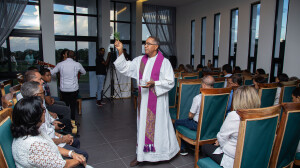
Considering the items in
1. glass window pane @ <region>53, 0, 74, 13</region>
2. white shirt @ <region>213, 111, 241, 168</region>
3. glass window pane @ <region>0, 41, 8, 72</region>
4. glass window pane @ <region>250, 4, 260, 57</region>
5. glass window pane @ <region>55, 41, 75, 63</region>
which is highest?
glass window pane @ <region>53, 0, 74, 13</region>

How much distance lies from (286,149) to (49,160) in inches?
75.2

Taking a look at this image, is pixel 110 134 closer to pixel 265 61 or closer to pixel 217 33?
pixel 265 61

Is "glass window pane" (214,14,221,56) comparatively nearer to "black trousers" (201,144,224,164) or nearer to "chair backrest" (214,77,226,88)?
"chair backrest" (214,77,226,88)

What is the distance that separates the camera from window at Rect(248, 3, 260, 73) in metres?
6.46

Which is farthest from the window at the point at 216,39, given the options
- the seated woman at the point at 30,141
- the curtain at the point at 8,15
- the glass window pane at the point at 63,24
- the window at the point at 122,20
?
the seated woman at the point at 30,141

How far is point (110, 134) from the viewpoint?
384 centimetres

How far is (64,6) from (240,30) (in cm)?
569

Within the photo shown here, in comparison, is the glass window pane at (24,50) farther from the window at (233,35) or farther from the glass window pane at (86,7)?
the window at (233,35)

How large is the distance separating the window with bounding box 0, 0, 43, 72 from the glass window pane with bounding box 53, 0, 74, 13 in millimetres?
610

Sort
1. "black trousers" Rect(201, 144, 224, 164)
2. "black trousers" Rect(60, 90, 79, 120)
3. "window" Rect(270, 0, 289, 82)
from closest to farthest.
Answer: "black trousers" Rect(201, 144, 224, 164), "black trousers" Rect(60, 90, 79, 120), "window" Rect(270, 0, 289, 82)

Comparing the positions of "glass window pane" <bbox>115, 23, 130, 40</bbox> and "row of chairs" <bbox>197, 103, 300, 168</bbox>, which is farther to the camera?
"glass window pane" <bbox>115, 23, 130, 40</bbox>

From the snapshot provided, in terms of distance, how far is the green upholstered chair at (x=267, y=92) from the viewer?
9.89 ft

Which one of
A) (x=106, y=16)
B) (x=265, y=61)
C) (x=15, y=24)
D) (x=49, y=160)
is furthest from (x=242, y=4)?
(x=49, y=160)

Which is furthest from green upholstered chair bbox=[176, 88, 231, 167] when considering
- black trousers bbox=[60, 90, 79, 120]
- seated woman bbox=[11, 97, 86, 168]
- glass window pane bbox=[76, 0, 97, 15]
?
glass window pane bbox=[76, 0, 97, 15]
